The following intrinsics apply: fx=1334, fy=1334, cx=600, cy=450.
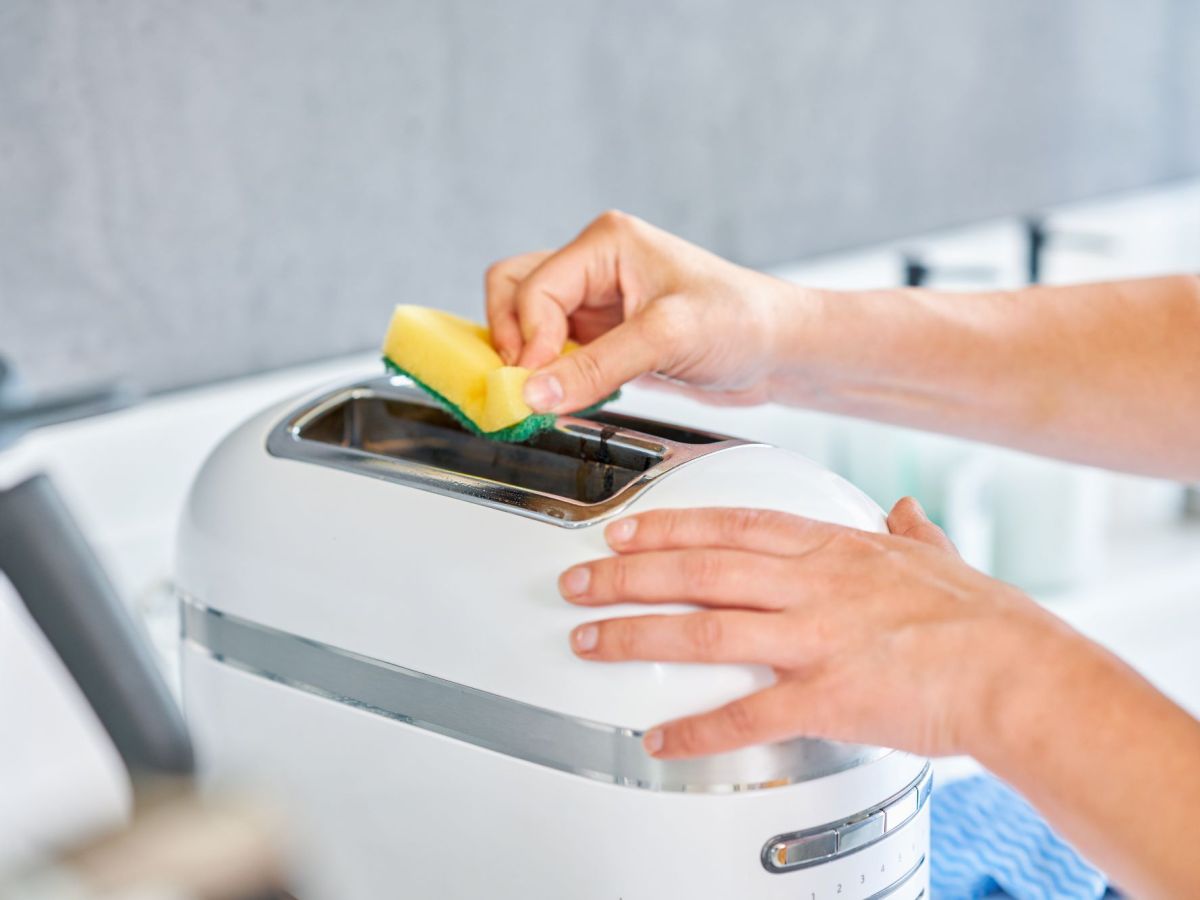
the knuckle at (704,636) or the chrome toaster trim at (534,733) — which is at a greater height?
the knuckle at (704,636)

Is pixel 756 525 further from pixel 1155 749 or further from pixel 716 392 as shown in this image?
pixel 716 392

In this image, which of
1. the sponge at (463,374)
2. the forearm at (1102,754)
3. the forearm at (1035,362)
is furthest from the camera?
the forearm at (1035,362)

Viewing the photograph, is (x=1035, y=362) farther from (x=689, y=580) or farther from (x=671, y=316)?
(x=689, y=580)

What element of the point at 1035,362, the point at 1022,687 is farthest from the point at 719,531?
the point at 1035,362

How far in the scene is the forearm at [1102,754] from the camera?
44 centimetres

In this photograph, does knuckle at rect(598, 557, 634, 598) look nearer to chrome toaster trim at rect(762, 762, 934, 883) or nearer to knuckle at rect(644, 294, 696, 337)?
chrome toaster trim at rect(762, 762, 934, 883)

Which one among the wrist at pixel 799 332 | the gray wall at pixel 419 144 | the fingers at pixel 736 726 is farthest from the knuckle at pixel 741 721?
the gray wall at pixel 419 144

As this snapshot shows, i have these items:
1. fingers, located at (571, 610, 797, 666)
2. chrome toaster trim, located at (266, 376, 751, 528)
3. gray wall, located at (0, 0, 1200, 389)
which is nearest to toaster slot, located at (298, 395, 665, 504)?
chrome toaster trim, located at (266, 376, 751, 528)

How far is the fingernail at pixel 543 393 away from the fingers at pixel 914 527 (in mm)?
153

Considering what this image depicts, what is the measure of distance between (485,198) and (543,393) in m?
0.60

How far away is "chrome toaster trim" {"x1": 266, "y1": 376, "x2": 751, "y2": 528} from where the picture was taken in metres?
0.52

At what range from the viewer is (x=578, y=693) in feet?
1.56

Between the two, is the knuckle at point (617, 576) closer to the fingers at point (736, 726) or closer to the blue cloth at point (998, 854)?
the fingers at point (736, 726)

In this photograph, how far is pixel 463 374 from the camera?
0.58 metres
